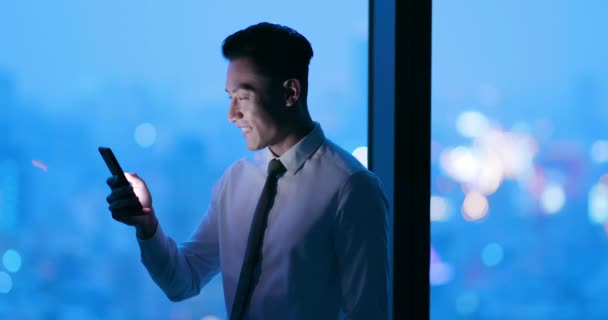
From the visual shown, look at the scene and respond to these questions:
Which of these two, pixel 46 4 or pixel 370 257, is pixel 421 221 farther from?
pixel 46 4

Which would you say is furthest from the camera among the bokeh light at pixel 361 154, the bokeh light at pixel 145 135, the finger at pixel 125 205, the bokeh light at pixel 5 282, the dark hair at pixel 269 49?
the bokeh light at pixel 361 154

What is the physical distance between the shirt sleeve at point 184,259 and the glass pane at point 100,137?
0.79ft

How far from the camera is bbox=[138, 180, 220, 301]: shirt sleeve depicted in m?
1.41

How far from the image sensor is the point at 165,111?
1722 millimetres

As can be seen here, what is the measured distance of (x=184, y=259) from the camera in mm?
1486

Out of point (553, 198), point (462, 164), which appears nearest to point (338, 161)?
point (462, 164)

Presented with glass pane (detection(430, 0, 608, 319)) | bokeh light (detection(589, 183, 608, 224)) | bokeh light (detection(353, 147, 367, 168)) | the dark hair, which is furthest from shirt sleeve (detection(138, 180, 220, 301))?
bokeh light (detection(589, 183, 608, 224))

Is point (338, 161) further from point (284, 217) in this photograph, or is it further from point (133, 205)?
point (133, 205)

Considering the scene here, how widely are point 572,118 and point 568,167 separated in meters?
0.17

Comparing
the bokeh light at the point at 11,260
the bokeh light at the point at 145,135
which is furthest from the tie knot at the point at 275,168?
the bokeh light at the point at 11,260

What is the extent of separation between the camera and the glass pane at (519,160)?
2.07 meters

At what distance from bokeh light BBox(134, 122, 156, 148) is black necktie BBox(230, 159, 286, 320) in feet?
1.33

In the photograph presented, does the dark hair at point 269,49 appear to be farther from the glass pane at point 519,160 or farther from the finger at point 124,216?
the glass pane at point 519,160

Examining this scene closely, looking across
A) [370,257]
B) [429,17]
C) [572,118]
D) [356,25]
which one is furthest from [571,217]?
[370,257]
